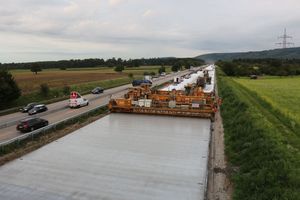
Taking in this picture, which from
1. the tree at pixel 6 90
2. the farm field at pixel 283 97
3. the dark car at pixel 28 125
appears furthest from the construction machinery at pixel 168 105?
the tree at pixel 6 90

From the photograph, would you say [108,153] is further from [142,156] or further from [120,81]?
[120,81]

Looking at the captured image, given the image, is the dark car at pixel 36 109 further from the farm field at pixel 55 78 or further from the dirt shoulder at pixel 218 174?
the dirt shoulder at pixel 218 174

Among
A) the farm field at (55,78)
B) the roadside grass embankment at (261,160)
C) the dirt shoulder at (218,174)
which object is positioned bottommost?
the dirt shoulder at (218,174)

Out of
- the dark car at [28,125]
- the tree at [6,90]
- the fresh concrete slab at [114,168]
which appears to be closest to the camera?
the fresh concrete slab at [114,168]

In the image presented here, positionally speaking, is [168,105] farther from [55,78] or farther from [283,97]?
[55,78]

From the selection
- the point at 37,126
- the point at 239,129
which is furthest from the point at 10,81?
the point at 239,129

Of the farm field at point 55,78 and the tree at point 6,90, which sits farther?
the farm field at point 55,78
